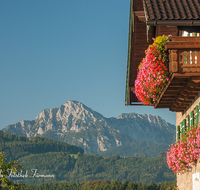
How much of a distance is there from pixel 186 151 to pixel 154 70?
3867mm

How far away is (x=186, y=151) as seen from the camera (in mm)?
14461

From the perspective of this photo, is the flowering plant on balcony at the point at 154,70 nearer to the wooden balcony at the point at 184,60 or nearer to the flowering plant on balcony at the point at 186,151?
the wooden balcony at the point at 184,60

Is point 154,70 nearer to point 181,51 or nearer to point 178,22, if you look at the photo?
point 181,51

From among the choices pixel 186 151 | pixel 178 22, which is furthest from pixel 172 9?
pixel 186 151

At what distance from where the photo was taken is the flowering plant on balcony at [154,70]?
1216 centimetres

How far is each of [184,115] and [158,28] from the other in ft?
14.2

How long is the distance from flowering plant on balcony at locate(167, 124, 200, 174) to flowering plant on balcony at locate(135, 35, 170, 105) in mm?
1917

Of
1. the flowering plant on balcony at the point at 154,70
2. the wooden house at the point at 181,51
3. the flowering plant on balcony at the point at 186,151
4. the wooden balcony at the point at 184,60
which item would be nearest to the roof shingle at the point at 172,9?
the wooden house at the point at 181,51

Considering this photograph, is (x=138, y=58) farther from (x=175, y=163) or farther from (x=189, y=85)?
(x=189, y=85)

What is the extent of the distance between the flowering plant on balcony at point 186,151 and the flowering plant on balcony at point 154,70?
192 centimetres

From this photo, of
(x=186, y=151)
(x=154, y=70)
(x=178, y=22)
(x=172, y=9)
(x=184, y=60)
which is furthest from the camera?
(x=186, y=151)

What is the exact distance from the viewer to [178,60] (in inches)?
439

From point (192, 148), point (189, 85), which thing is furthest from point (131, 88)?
point (189, 85)

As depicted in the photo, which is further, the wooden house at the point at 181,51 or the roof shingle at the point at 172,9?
the roof shingle at the point at 172,9
